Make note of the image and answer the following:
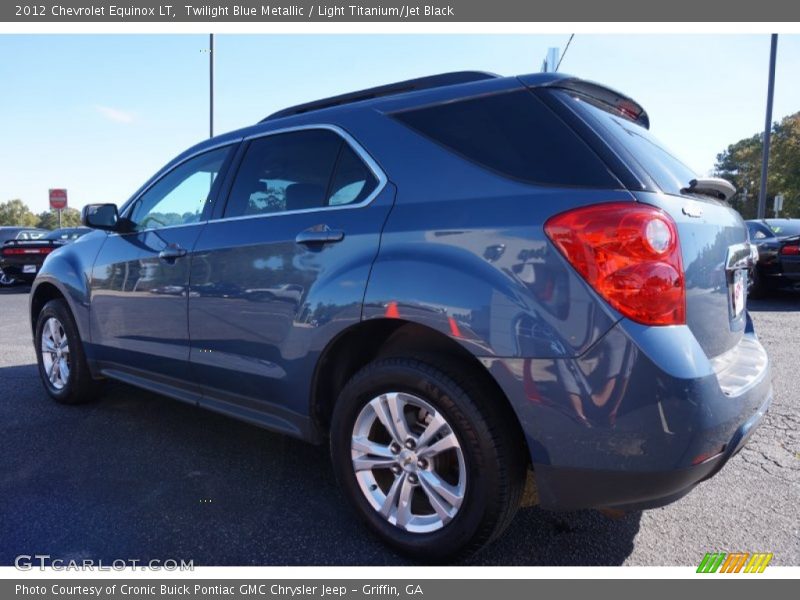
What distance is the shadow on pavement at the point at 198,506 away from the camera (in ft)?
7.73

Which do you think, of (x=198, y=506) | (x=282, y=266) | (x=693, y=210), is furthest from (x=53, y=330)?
(x=693, y=210)

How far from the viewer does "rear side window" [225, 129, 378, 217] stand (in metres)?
2.63

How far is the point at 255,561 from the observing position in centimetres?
229

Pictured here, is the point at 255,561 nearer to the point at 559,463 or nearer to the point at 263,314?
the point at 263,314

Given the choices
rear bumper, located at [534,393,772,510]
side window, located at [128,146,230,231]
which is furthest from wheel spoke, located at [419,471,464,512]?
side window, located at [128,146,230,231]

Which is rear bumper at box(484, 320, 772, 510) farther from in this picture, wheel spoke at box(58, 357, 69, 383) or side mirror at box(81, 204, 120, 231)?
wheel spoke at box(58, 357, 69, 383)

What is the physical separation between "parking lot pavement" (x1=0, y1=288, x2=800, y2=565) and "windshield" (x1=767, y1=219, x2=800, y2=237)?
23.7 ft

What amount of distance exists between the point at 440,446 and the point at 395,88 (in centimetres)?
169

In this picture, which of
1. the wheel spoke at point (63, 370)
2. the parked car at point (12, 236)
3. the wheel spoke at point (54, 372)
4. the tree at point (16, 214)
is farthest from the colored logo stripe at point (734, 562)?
the tree at point (16, 214)

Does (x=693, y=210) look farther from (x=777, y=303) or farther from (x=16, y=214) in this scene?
(x=16, y=214)

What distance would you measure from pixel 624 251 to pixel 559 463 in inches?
28.1

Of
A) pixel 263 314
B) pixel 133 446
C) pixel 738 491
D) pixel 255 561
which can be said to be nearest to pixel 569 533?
pixel 738 491

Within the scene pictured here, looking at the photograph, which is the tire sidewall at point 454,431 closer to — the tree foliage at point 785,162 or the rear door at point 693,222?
the rear door at point 693,222

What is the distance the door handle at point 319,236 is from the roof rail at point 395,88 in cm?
77
